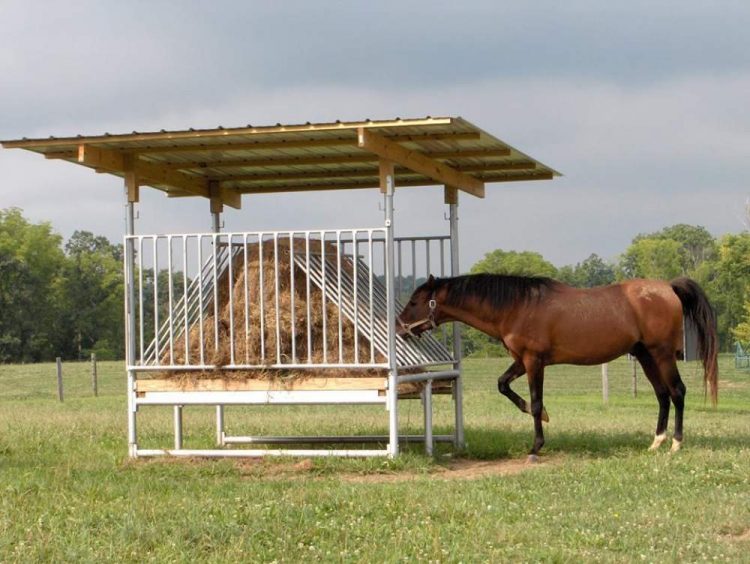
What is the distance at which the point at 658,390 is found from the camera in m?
12.6

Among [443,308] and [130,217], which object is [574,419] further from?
[130,217]

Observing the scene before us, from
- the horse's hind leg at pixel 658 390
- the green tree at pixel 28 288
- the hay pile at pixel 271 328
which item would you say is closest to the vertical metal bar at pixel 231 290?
the hay pile at pixel 271 328

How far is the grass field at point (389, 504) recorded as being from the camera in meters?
7.26

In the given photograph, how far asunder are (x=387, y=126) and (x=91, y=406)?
49.3ft

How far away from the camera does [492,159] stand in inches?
517

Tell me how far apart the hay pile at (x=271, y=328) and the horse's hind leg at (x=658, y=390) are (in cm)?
312

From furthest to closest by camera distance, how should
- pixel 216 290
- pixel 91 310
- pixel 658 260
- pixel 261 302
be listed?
pixel 658 260
pixel 91 310
pixel 216 290
pixel 261 302

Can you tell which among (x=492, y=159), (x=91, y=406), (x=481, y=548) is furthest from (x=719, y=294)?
(x=481, y=548)

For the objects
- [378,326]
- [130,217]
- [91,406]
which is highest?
[130,217]

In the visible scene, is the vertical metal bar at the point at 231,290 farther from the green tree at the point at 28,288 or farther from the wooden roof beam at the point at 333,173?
the green tree at the point at 28,288

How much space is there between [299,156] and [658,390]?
4.79 m

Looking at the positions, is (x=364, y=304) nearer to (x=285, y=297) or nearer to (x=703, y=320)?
(x=285, y=297)

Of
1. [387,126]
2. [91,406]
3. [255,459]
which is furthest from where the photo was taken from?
[91,406]

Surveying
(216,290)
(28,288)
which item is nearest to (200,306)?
(216,290)
